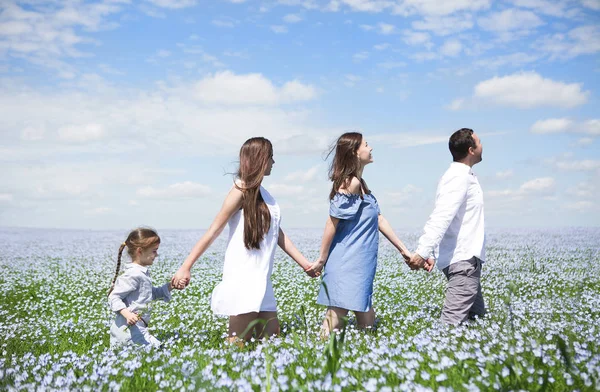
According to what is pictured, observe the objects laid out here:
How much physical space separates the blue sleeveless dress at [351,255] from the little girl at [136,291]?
6.28 feet

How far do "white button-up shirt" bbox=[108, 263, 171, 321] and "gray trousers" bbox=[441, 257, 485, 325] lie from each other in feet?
11.0

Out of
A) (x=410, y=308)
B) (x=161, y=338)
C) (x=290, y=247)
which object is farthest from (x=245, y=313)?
(x=410, y=308)

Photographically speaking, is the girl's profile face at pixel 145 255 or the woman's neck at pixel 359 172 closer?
the woman's neck at pixel 359 172

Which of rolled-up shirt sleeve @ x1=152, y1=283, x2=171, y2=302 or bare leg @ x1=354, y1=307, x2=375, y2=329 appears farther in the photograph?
rolled-up shirt sleeve @ x1=152, y1=283, x2=171, y2=302

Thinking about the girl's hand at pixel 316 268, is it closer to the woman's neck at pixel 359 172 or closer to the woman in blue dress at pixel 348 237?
the woman in blue dress at pixel 348 237

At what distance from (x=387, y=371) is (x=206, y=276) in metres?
8.89

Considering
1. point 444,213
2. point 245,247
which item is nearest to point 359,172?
point 444,213

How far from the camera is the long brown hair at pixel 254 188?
531cm

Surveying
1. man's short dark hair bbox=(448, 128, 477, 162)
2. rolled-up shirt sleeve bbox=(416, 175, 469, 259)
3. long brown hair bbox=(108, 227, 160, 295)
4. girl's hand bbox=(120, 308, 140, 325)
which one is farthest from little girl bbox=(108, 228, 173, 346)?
man's short dark hair bbox=(448, 128, 477, 162)

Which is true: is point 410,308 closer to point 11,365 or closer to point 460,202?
point 460,202

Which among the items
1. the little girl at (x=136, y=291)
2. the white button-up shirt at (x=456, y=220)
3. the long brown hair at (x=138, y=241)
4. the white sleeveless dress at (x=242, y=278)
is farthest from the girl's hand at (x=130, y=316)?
the white button-up shirt at (x=456, y=220)

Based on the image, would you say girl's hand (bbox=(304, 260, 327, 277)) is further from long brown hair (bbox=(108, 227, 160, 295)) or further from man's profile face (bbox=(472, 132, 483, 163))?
man's profile face (bbox=(472, 132, 483, 163))

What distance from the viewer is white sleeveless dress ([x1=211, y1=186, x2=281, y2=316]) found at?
5.30 metres

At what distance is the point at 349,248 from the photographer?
5.75 meters
